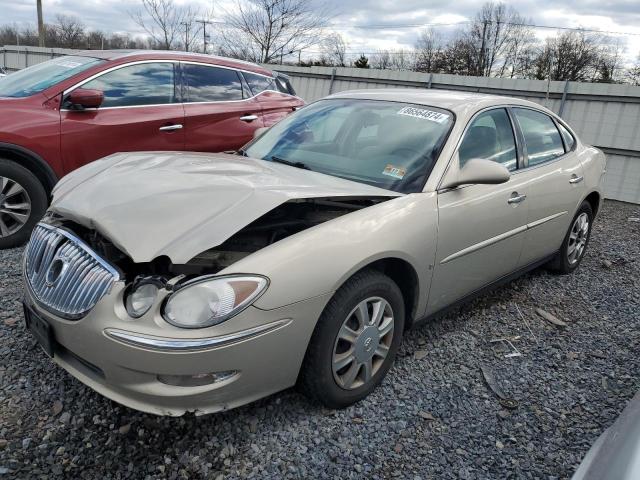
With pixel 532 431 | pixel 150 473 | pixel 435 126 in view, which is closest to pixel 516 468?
pixel 532 431

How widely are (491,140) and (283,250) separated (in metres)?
2.00

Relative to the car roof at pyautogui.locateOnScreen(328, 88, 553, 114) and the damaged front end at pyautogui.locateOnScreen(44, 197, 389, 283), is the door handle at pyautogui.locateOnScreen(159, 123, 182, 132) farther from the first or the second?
the damaged front end at pyautogui.locateOnScreen(44, 197, 389, 283)

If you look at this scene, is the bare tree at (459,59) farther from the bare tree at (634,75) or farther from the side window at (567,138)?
the side window at (567,138)

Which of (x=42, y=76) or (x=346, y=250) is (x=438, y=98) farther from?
(x=42, y=76)

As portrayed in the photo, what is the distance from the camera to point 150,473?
2.09 metres

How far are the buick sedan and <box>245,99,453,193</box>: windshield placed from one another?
0.01 meters

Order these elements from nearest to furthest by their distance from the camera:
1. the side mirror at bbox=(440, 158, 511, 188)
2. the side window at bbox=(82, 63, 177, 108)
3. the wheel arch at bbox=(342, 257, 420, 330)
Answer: the wheel arch at bbox=(342, 257, 420, 330) → the side mirror at bbox=(440, 158, 511, 188) → the side window at bbox=(82, 63, 177, 108)

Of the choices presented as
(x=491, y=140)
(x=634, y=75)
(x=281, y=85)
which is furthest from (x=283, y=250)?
(x=634, y=75)

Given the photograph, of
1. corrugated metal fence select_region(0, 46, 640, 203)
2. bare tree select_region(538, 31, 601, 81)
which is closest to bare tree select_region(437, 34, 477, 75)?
bare tree select_region(538, 31, 601, 81)

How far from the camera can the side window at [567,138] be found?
14.6 ft

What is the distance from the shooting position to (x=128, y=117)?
4777 mm

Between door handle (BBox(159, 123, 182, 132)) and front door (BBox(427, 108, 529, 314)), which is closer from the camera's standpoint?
front door (BBox(427, 108, 529, 314))

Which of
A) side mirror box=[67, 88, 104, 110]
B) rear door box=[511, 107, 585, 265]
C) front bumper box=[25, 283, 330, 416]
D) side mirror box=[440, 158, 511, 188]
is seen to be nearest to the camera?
front bumper box=[25, 283, 330, 416]

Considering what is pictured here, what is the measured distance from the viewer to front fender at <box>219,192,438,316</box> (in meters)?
2.12
